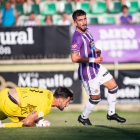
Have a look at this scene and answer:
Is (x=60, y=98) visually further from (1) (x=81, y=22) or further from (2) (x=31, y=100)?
(1) (x=81, y=22)

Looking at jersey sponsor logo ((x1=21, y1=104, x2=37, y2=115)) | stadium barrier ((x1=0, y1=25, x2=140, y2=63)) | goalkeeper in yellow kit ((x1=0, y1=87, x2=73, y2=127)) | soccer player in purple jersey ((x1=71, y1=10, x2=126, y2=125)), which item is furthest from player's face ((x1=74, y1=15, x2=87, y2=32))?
stadium barrier ((x1=0, y1=25, x2=140, y2=63))

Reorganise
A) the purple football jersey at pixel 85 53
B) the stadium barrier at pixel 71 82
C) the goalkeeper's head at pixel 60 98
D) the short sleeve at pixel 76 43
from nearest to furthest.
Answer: the goalkeeper's head at pixel 60 98 → the short sleeve at pixel 76 43 → the purple football jersey at pixel 85 53 → the stadium barrier at pixel 71 82

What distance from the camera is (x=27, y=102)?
5.62 meters

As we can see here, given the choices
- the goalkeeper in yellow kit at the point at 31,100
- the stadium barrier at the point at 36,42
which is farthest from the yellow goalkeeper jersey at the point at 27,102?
the stadium barrier at the point at 36,42

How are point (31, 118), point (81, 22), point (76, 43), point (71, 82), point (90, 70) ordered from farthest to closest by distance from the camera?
point (71, 82)
point (90, 70)
point (81, 22)
point (76, 43)
point (31, 118)

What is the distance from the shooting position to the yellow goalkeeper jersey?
5449 millimetres

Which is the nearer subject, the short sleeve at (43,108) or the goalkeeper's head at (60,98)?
the short sleeve at (43,108)

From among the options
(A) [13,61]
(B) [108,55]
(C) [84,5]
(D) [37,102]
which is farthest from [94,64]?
(C) [84,5]

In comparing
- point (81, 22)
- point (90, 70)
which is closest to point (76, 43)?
point (81, 22)

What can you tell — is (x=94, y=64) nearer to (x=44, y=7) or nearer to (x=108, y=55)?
(x=108, y=55)

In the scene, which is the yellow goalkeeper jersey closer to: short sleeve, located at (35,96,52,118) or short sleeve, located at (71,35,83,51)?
short sleeve, located at (35,96,52,118)

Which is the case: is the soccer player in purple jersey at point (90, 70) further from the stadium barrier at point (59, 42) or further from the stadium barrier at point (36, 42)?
the stadium barrier at point (36, 42)

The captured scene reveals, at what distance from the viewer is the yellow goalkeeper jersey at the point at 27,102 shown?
545 cm

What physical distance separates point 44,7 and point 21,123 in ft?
28.5
